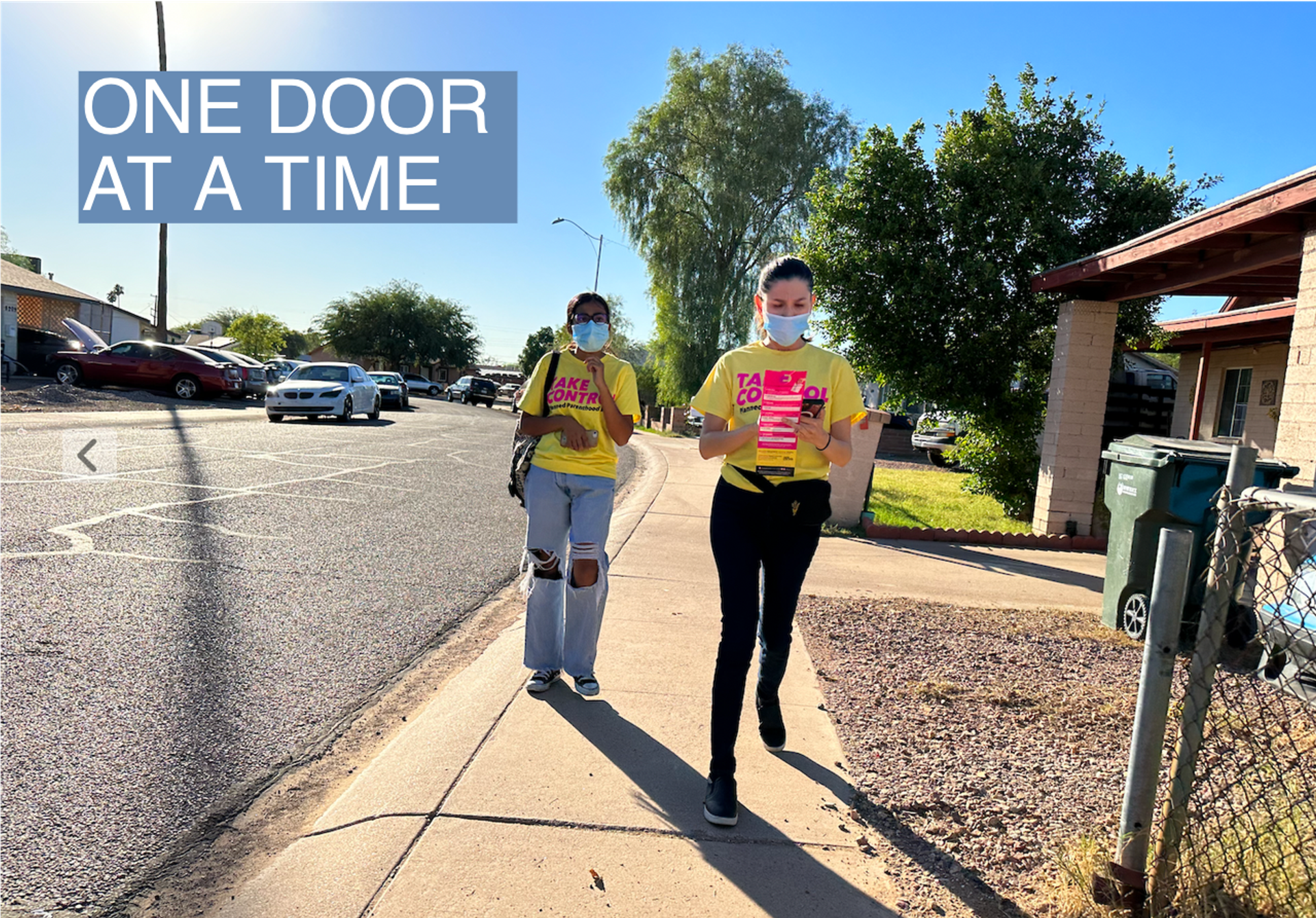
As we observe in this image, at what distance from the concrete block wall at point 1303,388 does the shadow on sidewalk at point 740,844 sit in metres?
5.06

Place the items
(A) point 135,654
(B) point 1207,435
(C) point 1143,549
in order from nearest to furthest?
(A) point 135,654, (C) point 1143,549, (B) point 1207,435

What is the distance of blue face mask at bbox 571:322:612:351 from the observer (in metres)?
4.02

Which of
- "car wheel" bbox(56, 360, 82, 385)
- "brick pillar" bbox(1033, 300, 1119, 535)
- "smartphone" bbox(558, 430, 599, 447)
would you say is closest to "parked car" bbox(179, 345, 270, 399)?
"car wheel" bbox(56, 360, 82, 385)

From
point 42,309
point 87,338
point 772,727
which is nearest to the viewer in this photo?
point 772,727

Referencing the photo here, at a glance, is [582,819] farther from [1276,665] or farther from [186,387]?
[186,387]

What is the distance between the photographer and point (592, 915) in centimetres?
235

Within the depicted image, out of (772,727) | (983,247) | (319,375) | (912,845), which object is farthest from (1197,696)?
(319,375)

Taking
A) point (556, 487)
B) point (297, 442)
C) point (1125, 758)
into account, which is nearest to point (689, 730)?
point (556, 487)

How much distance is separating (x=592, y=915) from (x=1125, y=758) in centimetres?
238

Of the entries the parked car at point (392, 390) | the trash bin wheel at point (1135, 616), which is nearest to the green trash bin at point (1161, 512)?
the trash bin wheel at point (1135, 616)

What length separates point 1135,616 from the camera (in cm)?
574

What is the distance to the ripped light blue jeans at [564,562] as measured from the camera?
399cm

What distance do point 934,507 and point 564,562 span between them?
9.94 meters

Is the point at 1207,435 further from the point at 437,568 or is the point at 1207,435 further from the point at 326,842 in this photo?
the point at 326,842
